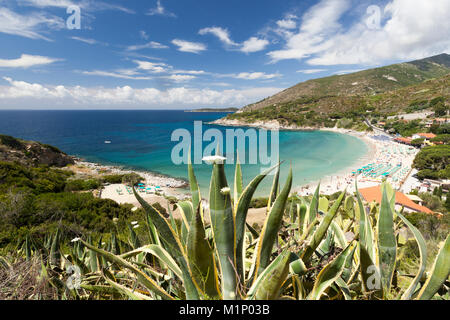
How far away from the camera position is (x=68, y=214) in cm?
949

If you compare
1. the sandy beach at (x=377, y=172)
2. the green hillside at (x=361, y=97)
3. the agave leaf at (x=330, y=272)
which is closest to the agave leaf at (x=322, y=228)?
the agave leaf at (x=330, y=272)

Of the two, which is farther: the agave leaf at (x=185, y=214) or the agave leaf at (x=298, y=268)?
the agave leaf at (x=185, y=214)

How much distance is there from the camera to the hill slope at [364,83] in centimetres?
10144

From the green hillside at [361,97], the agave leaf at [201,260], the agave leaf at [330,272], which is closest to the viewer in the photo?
the agave leaf at [201,260]

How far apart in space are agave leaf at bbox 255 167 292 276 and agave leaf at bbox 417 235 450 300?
859 millimetres

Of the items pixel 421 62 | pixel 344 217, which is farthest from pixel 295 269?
pixel 421 62

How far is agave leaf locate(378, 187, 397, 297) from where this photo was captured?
1.27 metres

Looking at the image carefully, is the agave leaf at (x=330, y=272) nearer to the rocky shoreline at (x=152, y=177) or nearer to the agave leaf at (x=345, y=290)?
the agave leaf at (x=345, y=290)

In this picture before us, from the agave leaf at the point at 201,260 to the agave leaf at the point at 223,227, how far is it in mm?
64

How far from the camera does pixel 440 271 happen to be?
1.10m

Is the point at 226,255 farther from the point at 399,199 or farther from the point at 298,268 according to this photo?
the point at 399,199

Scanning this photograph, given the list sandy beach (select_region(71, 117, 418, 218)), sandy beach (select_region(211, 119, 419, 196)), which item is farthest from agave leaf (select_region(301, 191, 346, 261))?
sandy beach (select_region(211, 119, 419, 196))

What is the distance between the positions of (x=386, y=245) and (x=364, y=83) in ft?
444
